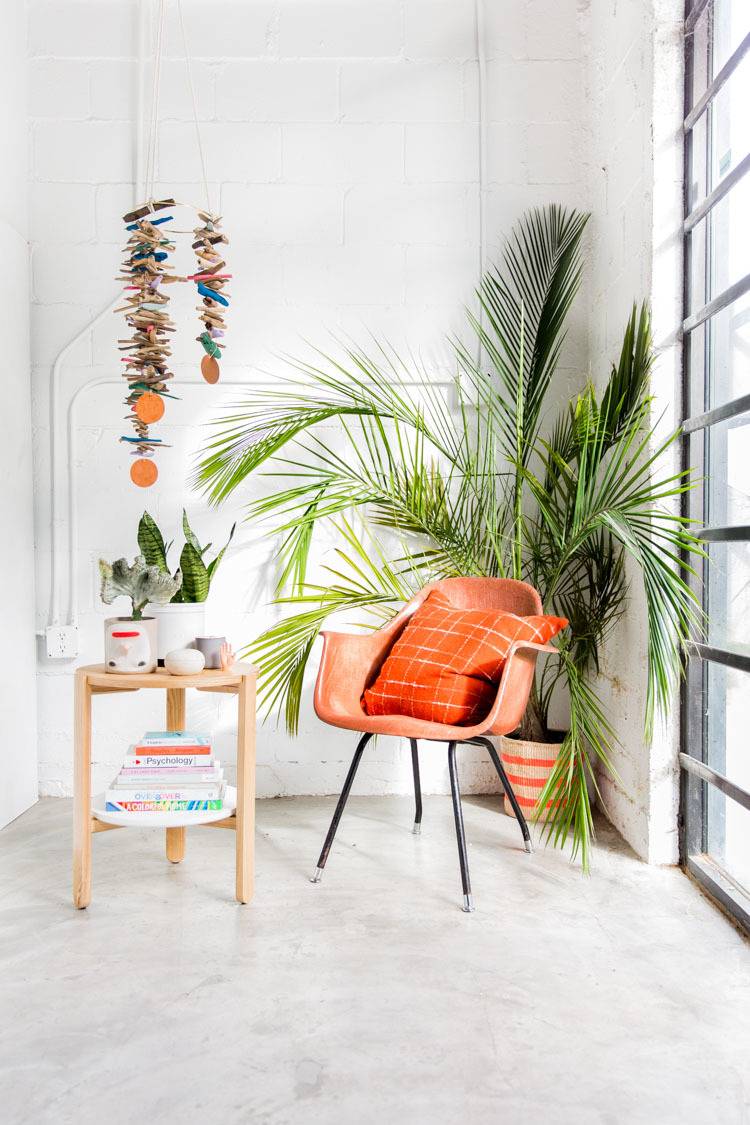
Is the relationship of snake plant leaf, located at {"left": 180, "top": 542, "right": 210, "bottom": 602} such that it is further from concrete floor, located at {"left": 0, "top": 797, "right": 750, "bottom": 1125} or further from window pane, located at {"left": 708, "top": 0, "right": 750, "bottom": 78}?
window pane, located at {"left": 708, "top": 0, "right": 750, "bottom": 78}

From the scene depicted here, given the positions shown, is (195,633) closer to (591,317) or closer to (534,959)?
(534,959)

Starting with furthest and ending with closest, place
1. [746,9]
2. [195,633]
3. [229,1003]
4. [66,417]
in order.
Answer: [66,417] < [195,633] < [746,9] < [229,1003]

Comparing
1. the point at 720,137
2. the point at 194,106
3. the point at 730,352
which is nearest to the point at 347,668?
the point at 730,352

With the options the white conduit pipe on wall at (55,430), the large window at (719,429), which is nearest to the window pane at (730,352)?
the large window at (719,429)

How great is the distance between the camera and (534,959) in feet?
6.05

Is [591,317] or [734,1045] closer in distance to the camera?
[734,1045]

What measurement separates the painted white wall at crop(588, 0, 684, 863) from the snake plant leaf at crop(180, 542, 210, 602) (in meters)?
1.20

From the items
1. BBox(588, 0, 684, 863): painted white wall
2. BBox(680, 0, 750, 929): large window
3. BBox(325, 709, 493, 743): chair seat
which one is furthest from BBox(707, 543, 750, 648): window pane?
BBox(325, 709, 493, 743): chair seat

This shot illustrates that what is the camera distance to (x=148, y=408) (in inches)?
89.0

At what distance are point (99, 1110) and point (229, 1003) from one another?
1.13 ft

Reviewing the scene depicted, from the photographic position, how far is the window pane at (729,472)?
2.03 metres

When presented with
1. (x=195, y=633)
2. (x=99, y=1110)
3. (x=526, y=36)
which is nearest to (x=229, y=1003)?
(x=99, y=1110)

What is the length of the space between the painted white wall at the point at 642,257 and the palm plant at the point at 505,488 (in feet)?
0.23

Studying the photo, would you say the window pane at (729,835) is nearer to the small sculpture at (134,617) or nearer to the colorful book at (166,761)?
the colorful book at (166,761)
